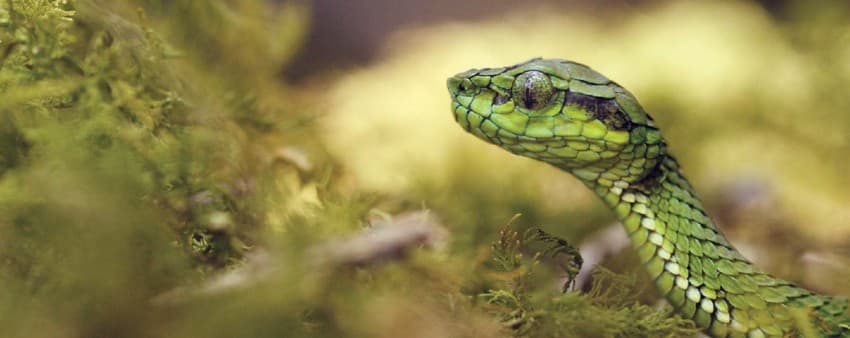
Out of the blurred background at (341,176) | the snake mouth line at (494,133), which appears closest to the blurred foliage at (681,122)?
the blurred background at (341,176)

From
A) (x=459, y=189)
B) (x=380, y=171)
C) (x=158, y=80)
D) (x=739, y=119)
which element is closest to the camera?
(x=158, y=80)

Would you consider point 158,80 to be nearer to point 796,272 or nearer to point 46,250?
point 46,250

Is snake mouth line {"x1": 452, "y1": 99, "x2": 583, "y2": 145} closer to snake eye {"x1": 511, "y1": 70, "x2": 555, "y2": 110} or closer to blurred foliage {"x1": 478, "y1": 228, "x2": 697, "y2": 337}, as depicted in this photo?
snake eye {"x1": 511, "y1": 70, "x2": 555, "y2": 110}

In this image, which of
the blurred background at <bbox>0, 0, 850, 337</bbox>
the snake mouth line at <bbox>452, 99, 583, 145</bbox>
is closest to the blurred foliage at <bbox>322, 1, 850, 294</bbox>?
the blurred background at <bbox>0, 0, 850, 337</bbox>

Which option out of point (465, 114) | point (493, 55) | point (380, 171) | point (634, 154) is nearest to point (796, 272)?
point (634, 154)

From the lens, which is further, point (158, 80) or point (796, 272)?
point (796, 272)

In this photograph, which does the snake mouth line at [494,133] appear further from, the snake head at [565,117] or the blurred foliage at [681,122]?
the blurred foliage at [681,122]
